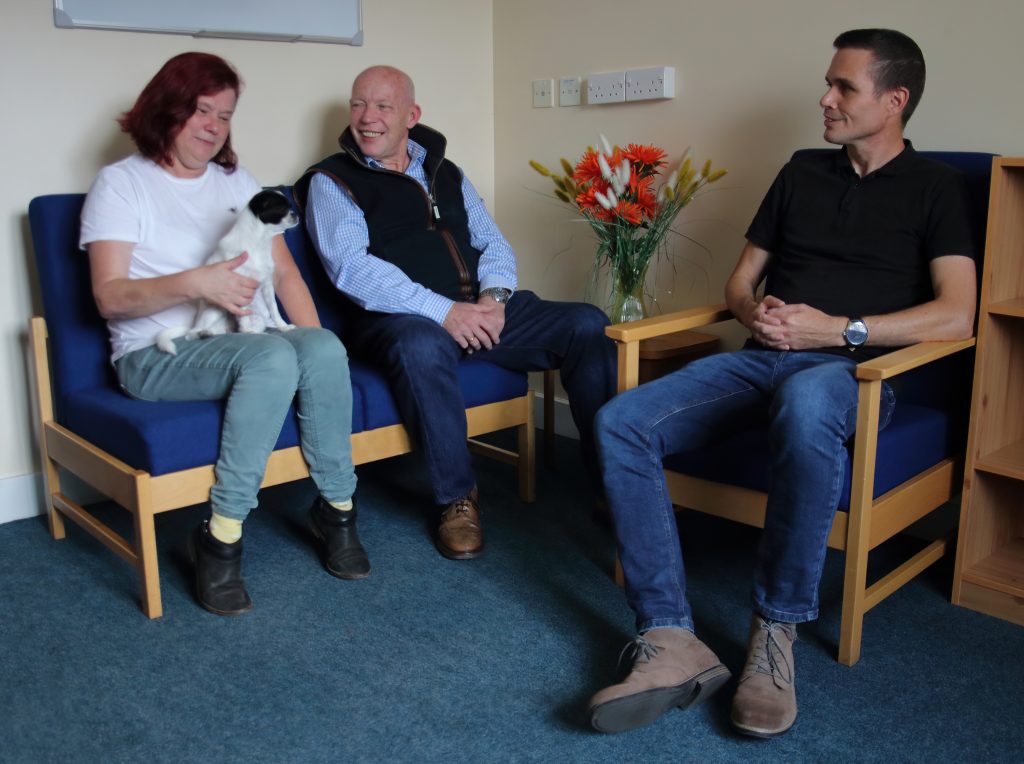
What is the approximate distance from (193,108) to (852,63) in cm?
141

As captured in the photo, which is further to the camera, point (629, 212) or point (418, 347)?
point (629, 212)

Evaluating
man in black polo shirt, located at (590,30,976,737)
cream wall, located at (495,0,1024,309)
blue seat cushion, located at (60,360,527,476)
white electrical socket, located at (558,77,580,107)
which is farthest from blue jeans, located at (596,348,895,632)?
white electrical socket, located at (558,77,580,107)

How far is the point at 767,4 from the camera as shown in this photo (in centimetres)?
255

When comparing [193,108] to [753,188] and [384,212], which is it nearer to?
[384,212]

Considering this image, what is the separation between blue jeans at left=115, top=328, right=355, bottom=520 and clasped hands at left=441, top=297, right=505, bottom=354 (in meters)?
0.35

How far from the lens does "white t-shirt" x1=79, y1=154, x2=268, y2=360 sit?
213 cm

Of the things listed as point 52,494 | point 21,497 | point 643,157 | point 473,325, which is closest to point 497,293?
point 473,325

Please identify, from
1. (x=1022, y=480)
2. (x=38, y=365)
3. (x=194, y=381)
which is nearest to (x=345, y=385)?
(x=194, y=381)

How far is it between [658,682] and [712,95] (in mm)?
1707

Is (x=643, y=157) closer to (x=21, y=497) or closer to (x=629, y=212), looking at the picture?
(x=629, y=212)

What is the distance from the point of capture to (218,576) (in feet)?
6.83

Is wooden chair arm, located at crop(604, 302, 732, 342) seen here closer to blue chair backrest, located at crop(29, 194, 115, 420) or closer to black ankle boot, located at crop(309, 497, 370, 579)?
black ankle boot, located at crop(309, 497, 370, 579)

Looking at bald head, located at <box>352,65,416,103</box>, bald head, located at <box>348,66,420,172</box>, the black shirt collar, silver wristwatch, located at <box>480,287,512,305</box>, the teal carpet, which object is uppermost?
bald head, located at <box>352,65,416,103</box>

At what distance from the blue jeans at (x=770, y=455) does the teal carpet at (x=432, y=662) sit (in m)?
0.20
